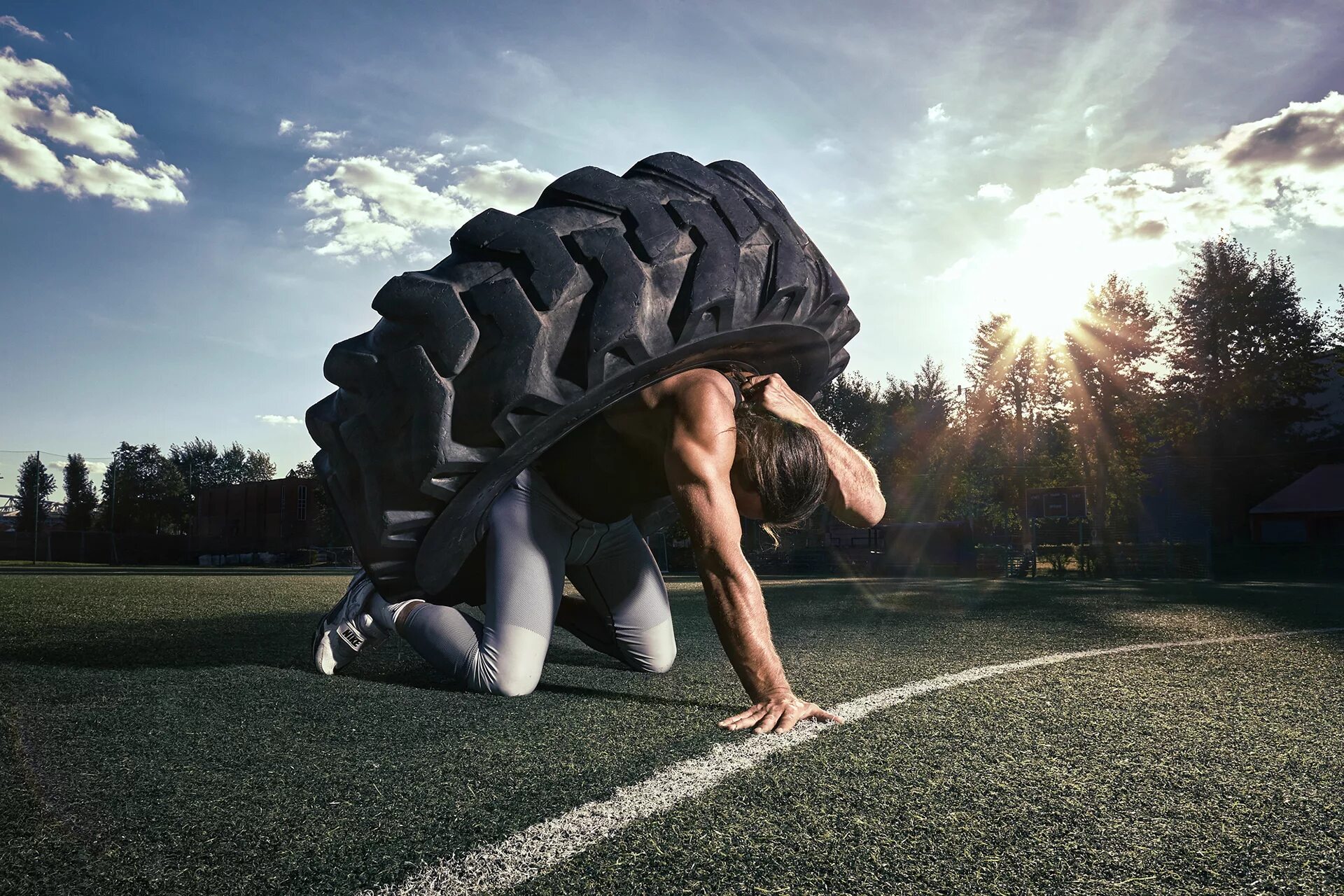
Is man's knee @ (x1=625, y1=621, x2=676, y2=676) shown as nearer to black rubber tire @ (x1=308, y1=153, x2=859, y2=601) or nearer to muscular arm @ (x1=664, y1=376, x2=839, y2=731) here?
black rubber tire @ (x1=308, y1=153, x2=859, y2=601)

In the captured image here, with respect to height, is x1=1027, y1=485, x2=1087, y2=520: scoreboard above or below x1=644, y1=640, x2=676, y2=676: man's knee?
above

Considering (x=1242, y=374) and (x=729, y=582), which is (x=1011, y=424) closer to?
(x=1242, y=374)

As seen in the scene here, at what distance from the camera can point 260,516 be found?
2136 inches

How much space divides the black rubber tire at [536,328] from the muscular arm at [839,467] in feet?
0.84

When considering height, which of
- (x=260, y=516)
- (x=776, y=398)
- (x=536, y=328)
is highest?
(x=260, y=516)

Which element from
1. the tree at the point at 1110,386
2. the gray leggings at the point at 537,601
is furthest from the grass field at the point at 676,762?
the tree at the point at 1110,386

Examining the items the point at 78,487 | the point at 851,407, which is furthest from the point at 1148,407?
the point at 78,487

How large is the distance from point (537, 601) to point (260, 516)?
57432 mm

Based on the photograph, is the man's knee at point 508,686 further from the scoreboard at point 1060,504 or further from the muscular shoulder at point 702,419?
the scoreboard at point 1060,504

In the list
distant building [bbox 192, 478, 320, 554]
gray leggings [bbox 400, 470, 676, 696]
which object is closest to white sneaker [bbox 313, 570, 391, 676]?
gray leggings [bbox 400, 470, 676, 696]

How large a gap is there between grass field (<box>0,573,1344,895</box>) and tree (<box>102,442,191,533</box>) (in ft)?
229

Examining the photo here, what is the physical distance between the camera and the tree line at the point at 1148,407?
3109 centimetres

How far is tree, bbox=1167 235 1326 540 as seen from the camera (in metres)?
34.2

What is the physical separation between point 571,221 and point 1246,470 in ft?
130
